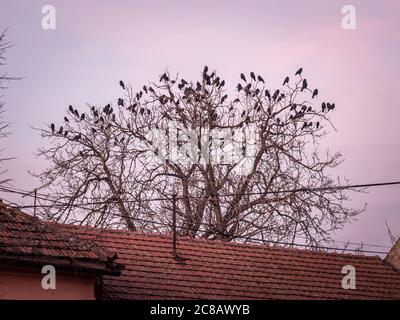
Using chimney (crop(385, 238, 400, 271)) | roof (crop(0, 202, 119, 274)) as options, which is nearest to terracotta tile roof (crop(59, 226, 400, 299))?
roof (crop(0, 202, 119, 274))

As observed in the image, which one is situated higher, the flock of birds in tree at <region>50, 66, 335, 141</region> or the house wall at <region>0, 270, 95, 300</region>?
the flock of birds in tree at <region>50, 66, 335, 141</region>

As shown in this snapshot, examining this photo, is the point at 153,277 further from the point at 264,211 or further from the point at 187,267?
the point at 264,211

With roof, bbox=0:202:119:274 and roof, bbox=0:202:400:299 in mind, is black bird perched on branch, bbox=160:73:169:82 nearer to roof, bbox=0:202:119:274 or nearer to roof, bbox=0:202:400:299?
roof, bbox=0:202:400:299

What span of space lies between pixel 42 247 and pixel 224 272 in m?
5.45

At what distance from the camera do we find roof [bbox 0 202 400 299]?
16797 millimetres

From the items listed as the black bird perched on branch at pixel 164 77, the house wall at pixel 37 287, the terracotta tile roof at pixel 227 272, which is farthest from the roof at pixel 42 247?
the black bird perched on branch at pixel 164 77

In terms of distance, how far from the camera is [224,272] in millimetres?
18219

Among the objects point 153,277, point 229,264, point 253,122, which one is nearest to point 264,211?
point 253,122

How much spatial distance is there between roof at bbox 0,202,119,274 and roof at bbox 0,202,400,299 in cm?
122

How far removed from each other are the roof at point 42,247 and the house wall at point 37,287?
1.09ft

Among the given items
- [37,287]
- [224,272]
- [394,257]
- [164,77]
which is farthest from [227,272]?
[164,77]
